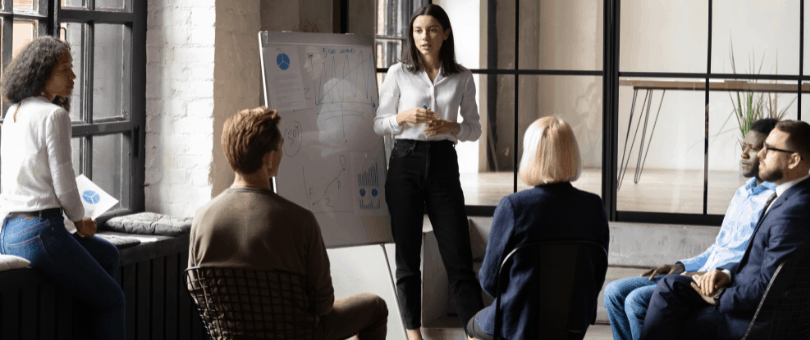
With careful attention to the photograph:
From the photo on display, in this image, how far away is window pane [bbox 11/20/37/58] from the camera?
9.10 feet

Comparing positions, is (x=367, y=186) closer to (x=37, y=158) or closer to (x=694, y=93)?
(x=37, y=158)

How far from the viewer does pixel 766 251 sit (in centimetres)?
217

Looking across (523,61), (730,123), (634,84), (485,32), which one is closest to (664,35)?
(634,84)

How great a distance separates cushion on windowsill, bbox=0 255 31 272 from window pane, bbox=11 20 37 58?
894 millimetres

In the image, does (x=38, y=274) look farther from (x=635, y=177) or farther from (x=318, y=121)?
(x=635, y=177)

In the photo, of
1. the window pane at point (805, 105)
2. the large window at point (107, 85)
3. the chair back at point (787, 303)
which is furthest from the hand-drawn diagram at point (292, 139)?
the window pane at point (805, 105)

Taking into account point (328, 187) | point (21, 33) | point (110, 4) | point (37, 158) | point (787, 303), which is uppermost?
point (110, 4)

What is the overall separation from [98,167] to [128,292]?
28.7 inches

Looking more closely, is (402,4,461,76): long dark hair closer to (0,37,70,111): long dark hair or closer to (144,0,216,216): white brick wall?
(144,0,216,216): white brick wall

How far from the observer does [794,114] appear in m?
4.05

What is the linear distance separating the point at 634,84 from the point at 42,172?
3.19 meters

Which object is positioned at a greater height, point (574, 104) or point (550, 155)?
point (574, 104)

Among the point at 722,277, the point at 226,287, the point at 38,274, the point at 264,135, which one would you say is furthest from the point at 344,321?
the point at 722,277

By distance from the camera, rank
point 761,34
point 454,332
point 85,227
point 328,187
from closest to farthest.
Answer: point 85,227, point 328,187, point 454,332, point 761,34
